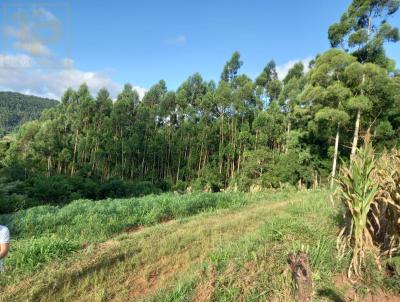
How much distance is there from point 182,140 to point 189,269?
102ft

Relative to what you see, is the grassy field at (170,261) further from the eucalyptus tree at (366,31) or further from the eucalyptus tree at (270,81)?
the eucalyptus tree at (270,81)

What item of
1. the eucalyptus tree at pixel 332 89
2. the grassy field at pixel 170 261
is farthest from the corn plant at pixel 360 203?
the eucalyptus tree at pixel 332 89

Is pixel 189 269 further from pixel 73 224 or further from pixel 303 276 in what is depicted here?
pixel 73 224

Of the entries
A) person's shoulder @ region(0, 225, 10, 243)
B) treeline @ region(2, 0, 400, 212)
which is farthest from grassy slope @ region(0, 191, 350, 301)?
treeline @ region(2, 0, 400, 212)

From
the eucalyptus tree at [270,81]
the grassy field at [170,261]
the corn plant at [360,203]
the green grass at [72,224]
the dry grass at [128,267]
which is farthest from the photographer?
the eucalyptus tree at [270,81]

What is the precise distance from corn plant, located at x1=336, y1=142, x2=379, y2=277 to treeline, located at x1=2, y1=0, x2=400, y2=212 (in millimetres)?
14261

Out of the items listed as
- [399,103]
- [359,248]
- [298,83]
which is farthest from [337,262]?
[298,83]

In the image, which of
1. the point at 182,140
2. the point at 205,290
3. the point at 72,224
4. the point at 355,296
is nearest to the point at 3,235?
the point at 205,290

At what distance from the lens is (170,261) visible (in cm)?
520

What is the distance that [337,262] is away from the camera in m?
4.24

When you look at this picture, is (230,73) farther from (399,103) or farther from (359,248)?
(359,248)

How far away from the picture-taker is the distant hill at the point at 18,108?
13411 cm

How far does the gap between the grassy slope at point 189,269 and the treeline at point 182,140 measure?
46.6 ft

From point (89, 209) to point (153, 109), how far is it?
96.9 feet
